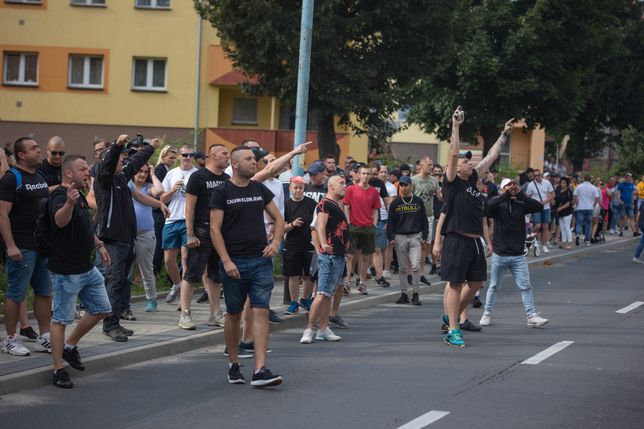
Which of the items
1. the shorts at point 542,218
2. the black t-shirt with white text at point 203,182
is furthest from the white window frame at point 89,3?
the black t-shirt with white text at point 203,182

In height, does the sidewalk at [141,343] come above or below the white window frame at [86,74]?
below

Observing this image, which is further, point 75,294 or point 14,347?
point 14,347

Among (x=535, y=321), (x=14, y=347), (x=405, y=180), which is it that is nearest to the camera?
(x=14, y=347)

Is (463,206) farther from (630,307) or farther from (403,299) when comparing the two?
(630,307)

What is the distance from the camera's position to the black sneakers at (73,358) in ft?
30.3

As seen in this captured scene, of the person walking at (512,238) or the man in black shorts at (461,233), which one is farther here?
the person walking at (512,238)

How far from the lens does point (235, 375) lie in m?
9.16

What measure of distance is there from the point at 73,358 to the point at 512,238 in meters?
5.89

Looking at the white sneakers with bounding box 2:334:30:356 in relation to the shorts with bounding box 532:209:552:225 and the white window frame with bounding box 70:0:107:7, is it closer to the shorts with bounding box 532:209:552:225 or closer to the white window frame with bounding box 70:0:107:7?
the shorts with bounding box 532:209:552:225

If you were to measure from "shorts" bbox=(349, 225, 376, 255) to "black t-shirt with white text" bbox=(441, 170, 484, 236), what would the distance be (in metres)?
4.45

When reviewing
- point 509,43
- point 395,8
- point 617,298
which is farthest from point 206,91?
point 617,298

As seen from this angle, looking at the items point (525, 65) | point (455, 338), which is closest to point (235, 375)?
point (455, 338)

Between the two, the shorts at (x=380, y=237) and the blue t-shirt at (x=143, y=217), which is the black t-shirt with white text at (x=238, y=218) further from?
the shorts at (x=380, y=237)

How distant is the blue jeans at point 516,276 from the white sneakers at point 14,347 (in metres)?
5.78
